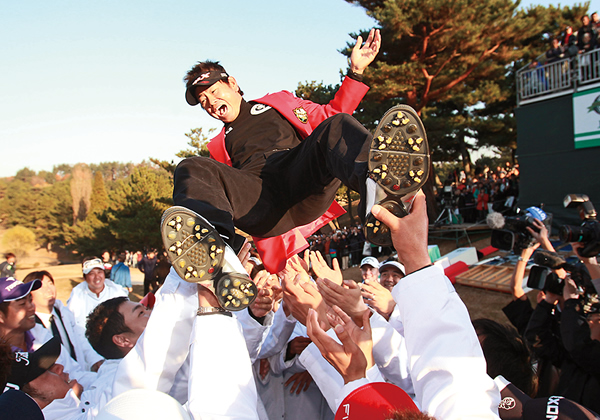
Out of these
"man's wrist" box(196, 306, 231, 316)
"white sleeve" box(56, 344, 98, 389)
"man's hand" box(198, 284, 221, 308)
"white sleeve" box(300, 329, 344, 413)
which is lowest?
"white sleeve" box(56, 344, 98, 389)

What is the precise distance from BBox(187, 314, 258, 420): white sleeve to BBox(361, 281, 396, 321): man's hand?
45.2 inches

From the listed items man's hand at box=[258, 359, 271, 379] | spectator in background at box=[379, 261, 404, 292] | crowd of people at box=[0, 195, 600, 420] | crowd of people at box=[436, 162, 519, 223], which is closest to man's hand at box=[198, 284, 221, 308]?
crowd of people at box=[0, 195, 600, 420]

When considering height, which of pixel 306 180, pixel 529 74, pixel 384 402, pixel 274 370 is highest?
pixel 529 74

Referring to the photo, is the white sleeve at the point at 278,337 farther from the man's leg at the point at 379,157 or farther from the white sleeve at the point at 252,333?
the man's leg at the point at 379,157

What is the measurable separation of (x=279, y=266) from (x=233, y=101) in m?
1.16

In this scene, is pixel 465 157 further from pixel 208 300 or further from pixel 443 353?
pixel 443 353

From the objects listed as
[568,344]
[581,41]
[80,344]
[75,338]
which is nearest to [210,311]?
[568,344]

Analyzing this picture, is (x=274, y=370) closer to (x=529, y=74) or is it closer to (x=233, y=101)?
(x=233, y=101)

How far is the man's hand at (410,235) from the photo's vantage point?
4.32 feet

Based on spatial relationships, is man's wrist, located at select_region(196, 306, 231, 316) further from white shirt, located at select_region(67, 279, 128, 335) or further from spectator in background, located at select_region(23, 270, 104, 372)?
white shirt, located at select_region(67, 279, 128, 335)

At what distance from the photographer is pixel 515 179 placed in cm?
1677

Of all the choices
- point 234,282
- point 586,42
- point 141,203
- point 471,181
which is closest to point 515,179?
point 471,181

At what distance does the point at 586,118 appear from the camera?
1271 centimetres

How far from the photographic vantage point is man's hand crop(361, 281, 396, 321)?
100.0 inches
